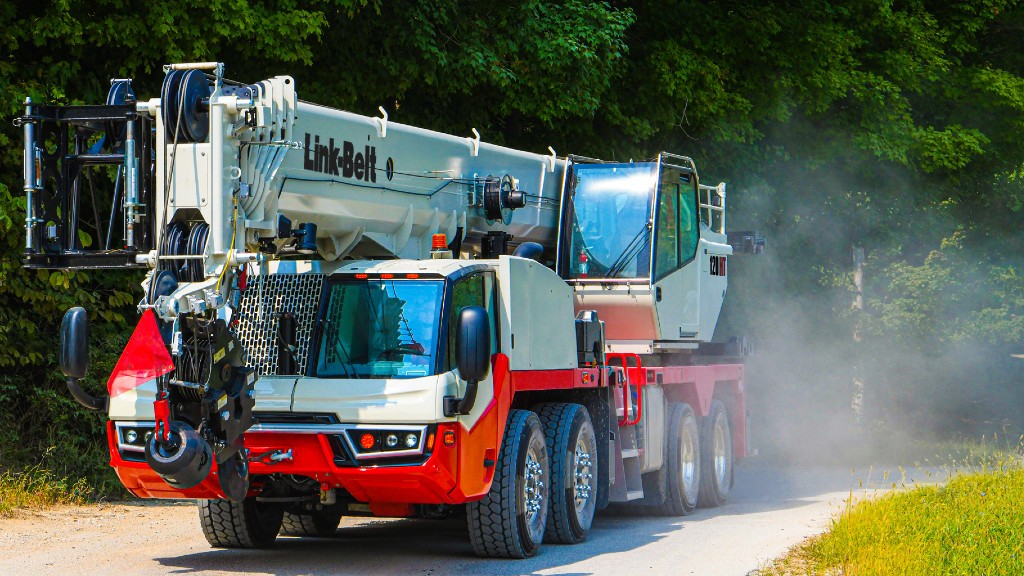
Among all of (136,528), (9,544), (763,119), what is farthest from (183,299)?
(763,119)

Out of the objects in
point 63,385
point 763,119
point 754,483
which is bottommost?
point 754,483

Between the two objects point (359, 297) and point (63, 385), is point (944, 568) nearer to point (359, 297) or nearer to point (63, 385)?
point (359, 297)

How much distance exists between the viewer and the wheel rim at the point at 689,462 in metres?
15.5

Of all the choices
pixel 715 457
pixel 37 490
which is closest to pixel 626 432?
pixel 715 457

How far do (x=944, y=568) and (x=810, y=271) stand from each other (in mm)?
21591

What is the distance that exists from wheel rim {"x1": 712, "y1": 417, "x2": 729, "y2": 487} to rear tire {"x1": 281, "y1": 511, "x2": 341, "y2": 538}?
17.9 ft

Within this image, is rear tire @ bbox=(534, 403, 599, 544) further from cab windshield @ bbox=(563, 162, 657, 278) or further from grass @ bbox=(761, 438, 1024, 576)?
cab windshield @ bbox=(563, 162, 657, 278)

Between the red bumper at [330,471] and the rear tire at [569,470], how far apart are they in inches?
71.9

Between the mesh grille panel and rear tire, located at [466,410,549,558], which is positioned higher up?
the mesh grille panel

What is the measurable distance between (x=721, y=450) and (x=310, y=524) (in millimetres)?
6005

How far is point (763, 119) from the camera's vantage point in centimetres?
2359

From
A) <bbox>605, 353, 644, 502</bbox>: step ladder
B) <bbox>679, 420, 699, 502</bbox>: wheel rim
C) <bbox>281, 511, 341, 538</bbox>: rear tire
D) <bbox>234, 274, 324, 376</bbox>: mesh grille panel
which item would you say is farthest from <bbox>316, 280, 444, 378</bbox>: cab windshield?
<bbox>679, 420, 699, 502</bbox>: wheel rim

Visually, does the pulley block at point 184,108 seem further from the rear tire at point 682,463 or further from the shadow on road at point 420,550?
the rear tire at point 682,463

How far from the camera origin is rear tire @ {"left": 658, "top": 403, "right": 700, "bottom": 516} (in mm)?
→ 15133
